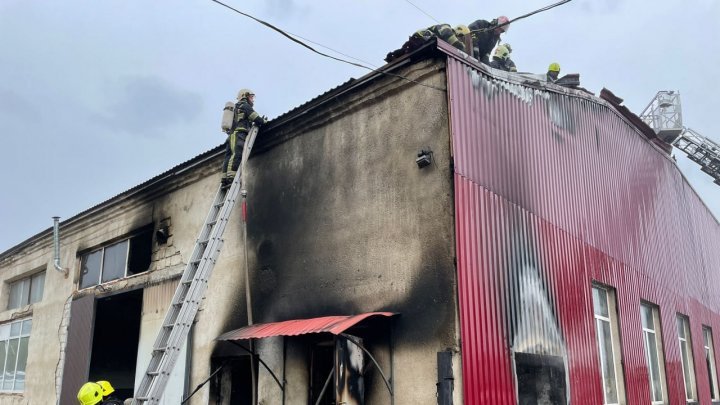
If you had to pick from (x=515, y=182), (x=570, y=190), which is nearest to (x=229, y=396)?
(x=515, y=182)

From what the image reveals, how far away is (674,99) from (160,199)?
20542 millimetres

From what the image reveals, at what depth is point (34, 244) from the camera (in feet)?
53.4

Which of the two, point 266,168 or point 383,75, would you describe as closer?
point 383,75

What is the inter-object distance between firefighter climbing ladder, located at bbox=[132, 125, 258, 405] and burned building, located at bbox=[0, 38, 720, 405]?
0.56m

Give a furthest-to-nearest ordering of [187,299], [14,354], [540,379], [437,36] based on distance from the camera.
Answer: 1. [14,354]
2. [437,36]
3. [187,299]
4. [540,379]

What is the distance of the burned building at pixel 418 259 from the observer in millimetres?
6816

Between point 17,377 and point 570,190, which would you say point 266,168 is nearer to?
point 570,190

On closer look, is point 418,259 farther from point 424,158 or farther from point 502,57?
point 502,57

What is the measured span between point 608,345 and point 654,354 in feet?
8.20

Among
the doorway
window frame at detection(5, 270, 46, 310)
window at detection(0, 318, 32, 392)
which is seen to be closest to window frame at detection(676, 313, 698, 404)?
the doorway

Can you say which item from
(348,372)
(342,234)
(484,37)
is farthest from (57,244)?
(484,37)

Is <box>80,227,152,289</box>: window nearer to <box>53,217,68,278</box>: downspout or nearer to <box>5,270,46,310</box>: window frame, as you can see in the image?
<box>53,217,68,278</box>: downspout

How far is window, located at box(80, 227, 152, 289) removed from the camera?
488 inches

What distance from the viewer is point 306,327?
23.1 feet
